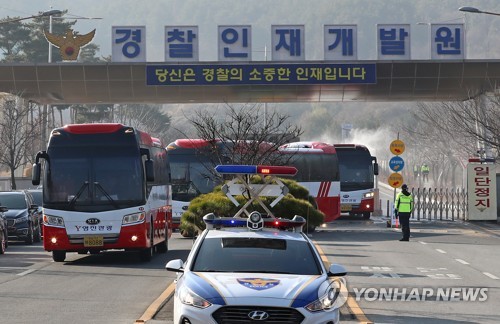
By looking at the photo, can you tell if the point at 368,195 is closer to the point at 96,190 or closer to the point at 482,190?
the point at 482,190

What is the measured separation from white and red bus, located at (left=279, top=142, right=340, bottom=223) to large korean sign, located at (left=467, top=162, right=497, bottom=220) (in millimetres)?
5815

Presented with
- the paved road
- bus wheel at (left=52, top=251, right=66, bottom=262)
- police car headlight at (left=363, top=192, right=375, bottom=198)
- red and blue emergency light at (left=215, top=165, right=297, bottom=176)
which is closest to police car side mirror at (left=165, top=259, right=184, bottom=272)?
the paved road

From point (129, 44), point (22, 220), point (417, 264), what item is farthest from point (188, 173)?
point (417, 264)

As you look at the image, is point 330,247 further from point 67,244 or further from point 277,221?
point 277,221

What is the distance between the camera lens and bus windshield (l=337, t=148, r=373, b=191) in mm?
50625

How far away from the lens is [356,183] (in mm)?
50625

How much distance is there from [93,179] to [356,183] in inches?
1050

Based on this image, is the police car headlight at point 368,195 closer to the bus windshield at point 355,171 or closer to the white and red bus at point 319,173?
the bus windshield at point 355,171

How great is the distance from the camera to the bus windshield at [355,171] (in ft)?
166

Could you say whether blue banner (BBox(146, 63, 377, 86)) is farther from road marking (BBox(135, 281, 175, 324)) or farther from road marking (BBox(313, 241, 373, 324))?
road marking (BBox(313, 241, 373, 324))

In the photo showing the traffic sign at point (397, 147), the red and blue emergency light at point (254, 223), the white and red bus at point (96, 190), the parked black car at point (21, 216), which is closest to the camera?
the red and blue emergency light at point (254, 223)

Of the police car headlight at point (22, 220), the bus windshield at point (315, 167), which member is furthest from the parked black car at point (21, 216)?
the bus windshield at point (315, 167)

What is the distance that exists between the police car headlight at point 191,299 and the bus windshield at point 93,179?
13.3 meters

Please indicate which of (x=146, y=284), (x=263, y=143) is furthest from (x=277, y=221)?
(x=263, y=143)
